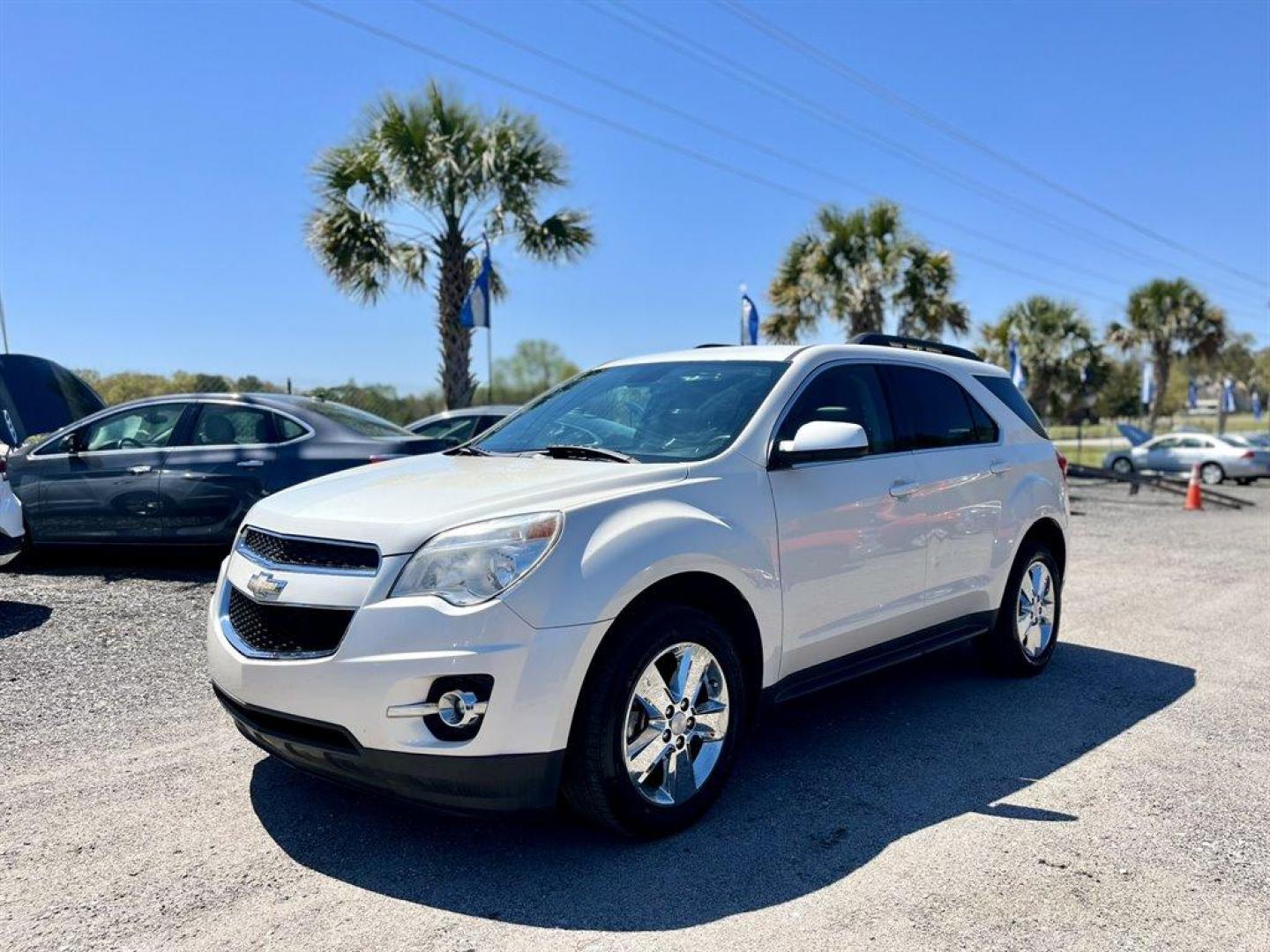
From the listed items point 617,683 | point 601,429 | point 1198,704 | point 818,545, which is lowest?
point 1198,704

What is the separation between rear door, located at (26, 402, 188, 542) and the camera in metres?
8.07

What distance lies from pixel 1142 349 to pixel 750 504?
41.2m

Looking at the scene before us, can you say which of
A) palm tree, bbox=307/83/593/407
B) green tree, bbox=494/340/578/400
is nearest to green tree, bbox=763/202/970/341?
palm tree, bbox=307/83/593/407

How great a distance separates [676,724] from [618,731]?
0.32 metres

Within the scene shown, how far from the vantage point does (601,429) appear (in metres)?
4.42

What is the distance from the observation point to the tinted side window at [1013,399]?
5.83 meters

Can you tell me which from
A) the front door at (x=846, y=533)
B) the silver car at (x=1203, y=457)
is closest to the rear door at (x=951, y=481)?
the front door at (x=846, y=533)

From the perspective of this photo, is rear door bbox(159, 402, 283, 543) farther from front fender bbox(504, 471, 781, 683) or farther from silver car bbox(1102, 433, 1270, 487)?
silver car bbox(1102, 433, 1270, 487)

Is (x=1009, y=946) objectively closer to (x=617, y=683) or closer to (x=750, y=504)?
(x=617, y=683)

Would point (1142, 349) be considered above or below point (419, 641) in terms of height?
above

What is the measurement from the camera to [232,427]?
8.07 meters

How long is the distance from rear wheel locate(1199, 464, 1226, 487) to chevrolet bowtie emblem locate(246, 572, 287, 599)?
2886 centimetres

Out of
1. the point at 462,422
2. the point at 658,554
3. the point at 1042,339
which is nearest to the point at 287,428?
the point at 462,422

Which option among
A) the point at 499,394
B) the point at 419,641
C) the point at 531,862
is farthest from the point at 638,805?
the point at 499,394
